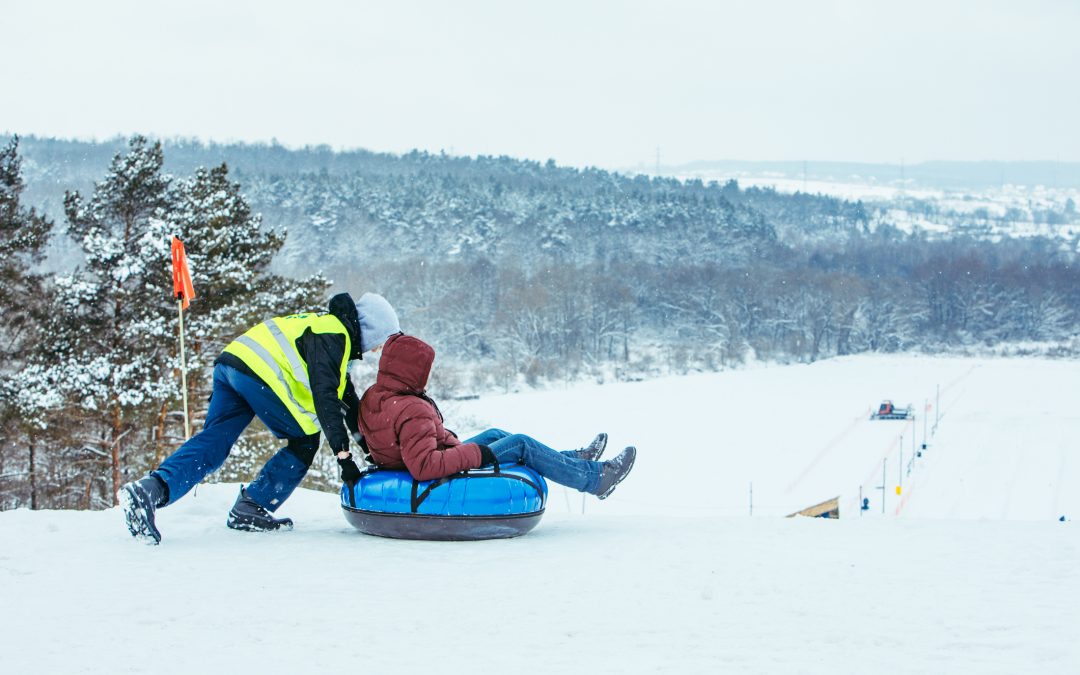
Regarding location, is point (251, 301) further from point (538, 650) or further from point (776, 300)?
point (776, 300)

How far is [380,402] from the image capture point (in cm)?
598

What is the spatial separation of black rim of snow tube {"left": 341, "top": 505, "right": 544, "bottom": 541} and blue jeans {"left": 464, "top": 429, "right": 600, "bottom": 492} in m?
0.32

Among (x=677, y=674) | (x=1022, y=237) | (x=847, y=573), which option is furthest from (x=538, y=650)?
(x=1022, y=237)

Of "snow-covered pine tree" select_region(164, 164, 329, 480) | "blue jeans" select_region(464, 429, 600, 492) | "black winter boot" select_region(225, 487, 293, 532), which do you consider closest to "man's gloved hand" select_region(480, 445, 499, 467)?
"blue jeans" select_region(464, 429, 600, 492)

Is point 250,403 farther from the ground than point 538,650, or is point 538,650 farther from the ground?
point 250,403

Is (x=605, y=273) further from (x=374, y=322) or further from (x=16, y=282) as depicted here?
(x=374, y=322)

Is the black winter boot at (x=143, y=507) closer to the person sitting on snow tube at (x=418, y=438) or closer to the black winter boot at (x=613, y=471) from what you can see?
the person sitting on snow tube at (x=418, y=438)

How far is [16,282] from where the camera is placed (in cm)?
2095

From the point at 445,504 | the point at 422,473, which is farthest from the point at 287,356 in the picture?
the point at 445,504

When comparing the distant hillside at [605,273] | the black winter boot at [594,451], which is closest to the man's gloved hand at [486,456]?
the black winter boot at [594,451]

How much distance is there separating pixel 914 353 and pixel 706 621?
397 ft

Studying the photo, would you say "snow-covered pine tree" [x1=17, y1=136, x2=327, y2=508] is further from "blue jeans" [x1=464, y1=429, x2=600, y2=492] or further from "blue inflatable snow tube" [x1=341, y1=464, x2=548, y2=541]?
"blue jeans" [x1=464, y1=429, x2=600, y2=492]

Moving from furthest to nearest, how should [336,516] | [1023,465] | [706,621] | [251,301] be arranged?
1. [1023,465]
2. [251,301]
3. [336,516]
4. [706,621]

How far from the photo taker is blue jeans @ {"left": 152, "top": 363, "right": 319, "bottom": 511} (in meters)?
5.81
